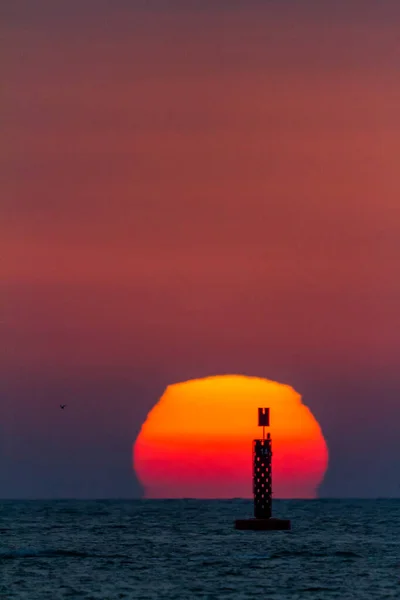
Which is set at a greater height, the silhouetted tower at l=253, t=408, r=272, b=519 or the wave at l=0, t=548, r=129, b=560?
the silhouetted tower at l=253, t=408, r=272, b=519

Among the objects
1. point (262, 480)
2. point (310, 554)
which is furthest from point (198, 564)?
point (262, 480)

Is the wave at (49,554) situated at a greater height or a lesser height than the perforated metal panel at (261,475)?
lesser

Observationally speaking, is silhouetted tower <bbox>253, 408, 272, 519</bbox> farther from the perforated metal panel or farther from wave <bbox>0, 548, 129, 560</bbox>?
wave <bbox>0, 548, 129, 560</bbox>

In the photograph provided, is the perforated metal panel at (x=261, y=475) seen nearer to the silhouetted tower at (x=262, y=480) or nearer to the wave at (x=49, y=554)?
the silhouetted tower at (x=262, y=480)

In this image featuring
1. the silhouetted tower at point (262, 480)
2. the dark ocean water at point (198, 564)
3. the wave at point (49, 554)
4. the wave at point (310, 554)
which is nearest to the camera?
the dark ocean water at point (198, 564)

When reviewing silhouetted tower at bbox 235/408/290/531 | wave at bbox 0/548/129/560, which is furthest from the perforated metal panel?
wave at bbox 0/548/129/560

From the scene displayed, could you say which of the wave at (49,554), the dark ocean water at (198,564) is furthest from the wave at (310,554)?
the wave at (49,554)
